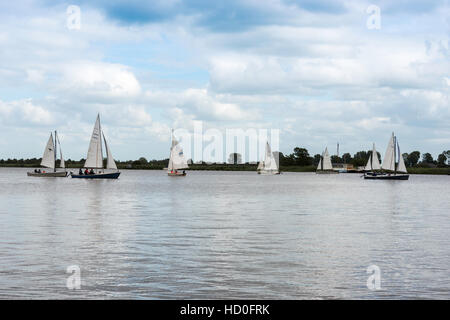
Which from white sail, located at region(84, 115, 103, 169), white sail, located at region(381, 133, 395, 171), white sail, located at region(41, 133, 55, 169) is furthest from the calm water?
white sail, located at region(381, 133, 395, 171)

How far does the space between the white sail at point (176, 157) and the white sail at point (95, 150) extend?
2771 centimetres

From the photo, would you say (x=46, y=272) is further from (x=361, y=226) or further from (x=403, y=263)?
(x=361, y=226)

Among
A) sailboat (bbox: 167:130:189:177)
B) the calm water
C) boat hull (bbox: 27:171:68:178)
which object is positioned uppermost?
sailboat (bbox: 167:130:189:177)

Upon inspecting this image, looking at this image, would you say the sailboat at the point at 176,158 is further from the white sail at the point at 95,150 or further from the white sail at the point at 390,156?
the white sail at the point at 390,156

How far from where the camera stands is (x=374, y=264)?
22594mm

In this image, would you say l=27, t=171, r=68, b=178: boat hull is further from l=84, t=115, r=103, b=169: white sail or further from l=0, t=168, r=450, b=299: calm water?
l=0, t=168, r=450, b=299: calm water

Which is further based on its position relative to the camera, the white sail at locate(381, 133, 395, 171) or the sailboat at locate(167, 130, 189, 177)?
the white sail at locate(381, 133, 395, 171)

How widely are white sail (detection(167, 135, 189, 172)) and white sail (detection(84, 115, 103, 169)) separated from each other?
27715 mm

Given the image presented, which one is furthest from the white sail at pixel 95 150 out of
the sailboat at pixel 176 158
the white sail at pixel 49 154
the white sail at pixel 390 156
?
the white sail at pixel 390 156

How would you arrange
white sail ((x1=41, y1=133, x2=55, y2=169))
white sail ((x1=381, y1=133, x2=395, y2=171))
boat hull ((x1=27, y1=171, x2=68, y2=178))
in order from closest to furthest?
white sail ((x1=41, y1=133, x2=55, y2=169)) < boat hull ((x1=27, y1=171, x2=68, y2=178)) < white sail ((x1=381, y1=133, x2=395, y2=171))

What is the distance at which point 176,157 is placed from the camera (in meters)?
153

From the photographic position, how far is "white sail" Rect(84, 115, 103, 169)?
114 m

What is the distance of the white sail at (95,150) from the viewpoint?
375 feet
